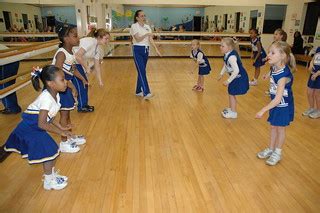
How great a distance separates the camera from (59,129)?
215cm

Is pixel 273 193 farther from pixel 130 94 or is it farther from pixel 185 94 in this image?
pixel 130 94

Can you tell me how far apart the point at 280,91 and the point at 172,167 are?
129 cm

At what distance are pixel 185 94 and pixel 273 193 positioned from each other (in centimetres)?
336

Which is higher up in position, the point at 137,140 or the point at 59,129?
the point at 59,129

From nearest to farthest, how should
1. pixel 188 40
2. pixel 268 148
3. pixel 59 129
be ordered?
pixel 59 129, pixel 268 148, pixel 188 40

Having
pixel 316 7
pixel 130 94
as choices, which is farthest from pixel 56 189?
pixel 316 7

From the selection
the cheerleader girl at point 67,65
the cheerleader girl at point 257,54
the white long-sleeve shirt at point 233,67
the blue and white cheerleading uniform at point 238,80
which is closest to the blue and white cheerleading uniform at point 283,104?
the white long-sleeve shirt at point 233,67

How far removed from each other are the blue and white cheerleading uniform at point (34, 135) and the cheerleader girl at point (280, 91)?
1847 millimetres

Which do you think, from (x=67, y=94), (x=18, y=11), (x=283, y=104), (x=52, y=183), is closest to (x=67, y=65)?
(x=67, y=94)

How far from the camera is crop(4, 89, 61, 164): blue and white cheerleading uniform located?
6.75 feet

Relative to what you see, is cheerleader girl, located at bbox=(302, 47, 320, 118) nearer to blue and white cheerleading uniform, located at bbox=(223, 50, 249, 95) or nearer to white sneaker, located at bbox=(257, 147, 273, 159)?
blue and white cheerleading uniform, located at bbox=(223, 50, 249, 95)

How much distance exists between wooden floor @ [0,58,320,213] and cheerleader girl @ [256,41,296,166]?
→ 1.32ft

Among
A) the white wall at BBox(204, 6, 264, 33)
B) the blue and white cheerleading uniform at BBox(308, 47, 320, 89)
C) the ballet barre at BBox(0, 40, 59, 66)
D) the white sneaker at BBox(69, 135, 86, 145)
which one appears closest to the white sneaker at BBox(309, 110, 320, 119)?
the blue and white cheerleading uniform at BBox(308, 47, 320, 89)

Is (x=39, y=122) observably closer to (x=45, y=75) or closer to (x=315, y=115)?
(x=45, y=75)
